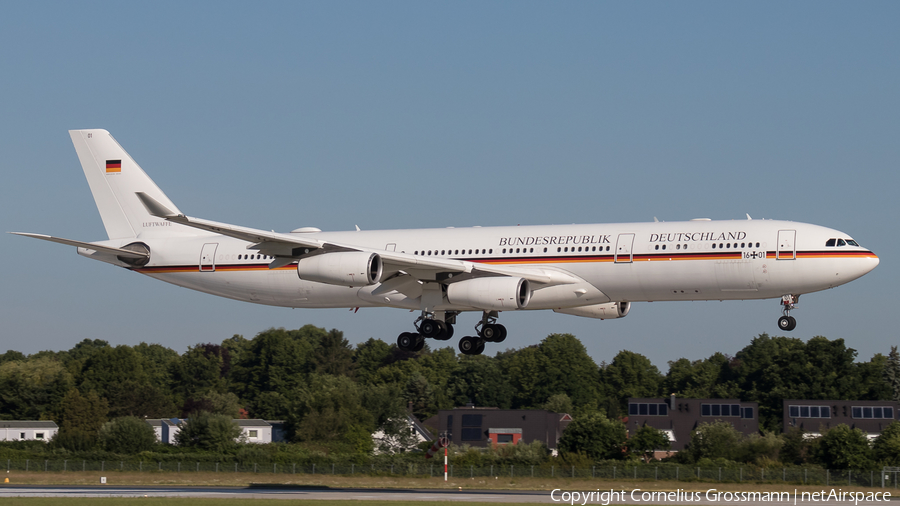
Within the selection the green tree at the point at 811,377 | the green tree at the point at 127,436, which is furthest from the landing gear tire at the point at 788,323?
the green tree at the point at 811,377

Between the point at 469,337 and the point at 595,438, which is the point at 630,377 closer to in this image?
the point at 595,438

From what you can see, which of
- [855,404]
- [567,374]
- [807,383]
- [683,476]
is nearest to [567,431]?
[683,476]

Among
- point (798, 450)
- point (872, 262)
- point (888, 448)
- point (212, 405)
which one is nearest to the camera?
point (872, 262)

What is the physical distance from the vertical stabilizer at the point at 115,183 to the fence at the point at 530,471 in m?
20.2

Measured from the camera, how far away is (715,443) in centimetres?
7838

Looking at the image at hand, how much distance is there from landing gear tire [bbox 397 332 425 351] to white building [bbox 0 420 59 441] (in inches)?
2499

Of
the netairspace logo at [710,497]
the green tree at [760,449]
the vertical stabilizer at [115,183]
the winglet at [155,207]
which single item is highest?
the vertical stabilizer at [115,183]

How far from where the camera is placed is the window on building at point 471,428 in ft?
342

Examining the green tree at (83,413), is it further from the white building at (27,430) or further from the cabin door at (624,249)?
the cabin door at (624,249)

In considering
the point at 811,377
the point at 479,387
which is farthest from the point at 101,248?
the point at 479,387

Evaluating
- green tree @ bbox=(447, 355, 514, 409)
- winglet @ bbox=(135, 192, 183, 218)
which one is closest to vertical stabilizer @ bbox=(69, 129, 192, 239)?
winglet @ bbox=(135, 192, 183, 218)

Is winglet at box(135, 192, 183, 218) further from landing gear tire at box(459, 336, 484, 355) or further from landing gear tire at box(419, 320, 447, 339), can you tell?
landing gear tire at box(459, 336, 484, 355)

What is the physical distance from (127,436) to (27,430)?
26215mm

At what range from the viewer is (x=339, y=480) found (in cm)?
6719
